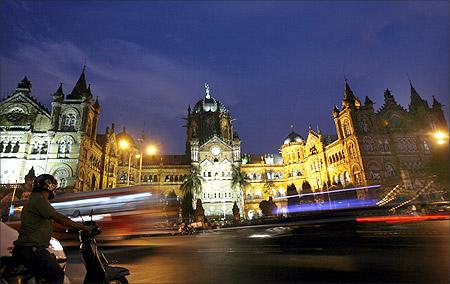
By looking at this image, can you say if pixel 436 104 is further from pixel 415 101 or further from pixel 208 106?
pixel 208 106

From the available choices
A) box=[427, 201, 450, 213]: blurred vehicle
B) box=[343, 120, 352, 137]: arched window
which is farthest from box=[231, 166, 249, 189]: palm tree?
box=[427, 201, 450, 213]: blurred vehicle

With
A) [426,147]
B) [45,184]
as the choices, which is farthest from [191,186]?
[45,184]

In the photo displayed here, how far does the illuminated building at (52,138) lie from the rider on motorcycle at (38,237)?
42596 mm

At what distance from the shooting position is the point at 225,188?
61188mm

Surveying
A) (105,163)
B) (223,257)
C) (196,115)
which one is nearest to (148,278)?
(223,257)

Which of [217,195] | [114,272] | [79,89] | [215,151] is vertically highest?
[79,89]

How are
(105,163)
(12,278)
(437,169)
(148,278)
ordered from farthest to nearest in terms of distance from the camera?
(105,163), (437,169), (148,278), (12,278)

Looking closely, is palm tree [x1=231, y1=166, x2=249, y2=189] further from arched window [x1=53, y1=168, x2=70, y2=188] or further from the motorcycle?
the motorcycle

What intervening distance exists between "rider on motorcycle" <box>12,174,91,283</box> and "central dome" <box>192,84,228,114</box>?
75.5 m

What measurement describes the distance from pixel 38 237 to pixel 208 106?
7786 centimetres

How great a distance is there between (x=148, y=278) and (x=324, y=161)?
61094 mm

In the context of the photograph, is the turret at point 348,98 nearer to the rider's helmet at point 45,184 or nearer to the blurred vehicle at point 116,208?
the blurred vehicle at point 116,208

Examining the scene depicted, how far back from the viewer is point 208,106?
80188 millimetres

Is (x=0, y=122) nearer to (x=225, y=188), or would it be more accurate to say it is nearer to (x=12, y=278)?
(x=225, y=188)
